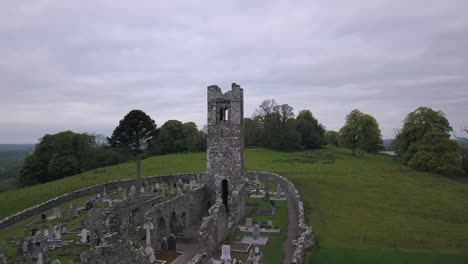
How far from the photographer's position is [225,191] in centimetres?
2845

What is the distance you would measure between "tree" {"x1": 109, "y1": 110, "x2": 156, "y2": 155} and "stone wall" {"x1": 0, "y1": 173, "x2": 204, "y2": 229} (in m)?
5.00

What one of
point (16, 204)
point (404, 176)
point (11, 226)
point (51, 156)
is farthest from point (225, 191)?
point (51, 156)

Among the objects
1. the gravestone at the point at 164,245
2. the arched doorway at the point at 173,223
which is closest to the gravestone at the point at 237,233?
the arched doorway at the point at 173,223

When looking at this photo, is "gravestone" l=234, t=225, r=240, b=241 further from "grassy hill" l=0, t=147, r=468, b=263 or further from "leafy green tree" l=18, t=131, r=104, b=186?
"leafy green tree" l=18, t=131, r=104, b=186

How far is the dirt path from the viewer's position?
59.7 ft

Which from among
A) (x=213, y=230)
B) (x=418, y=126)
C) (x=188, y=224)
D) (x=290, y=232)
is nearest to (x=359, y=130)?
(x=418, y=126)

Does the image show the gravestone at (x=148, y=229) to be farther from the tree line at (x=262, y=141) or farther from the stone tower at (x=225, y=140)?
the tree line at (x=262, y=141)

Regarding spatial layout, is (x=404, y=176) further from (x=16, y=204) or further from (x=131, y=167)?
(x=16, y=204)

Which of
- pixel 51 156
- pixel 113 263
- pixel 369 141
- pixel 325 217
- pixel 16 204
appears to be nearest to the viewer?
pixel 113 263

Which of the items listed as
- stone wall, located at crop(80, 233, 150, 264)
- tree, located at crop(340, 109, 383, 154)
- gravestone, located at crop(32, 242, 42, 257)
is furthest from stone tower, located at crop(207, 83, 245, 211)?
tree, located at crop(340, 109, 383, 154)

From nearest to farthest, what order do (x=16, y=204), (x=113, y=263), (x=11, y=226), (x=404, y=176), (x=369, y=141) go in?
1. (x=113, y=263)
2. (x=11, y=226)
3. (x=16, y=204)
4. (x=404, y=176)
5. (x=369, y=141)

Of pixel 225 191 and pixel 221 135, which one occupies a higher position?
pixel 221 135

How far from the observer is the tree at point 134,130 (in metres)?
38.3

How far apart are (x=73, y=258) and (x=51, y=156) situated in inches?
1765
